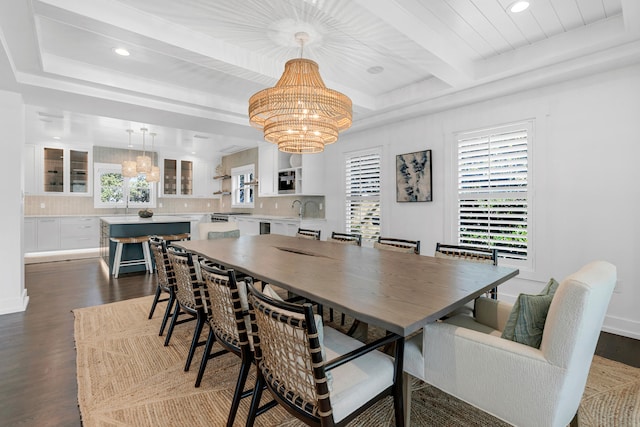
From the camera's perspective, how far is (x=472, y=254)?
104 inches

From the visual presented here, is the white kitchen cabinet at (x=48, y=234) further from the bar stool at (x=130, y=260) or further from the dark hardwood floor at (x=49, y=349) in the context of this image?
the bar stool at (x=130, y=260)

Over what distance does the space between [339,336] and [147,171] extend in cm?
592

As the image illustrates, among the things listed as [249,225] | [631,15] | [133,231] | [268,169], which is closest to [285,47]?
[631,15]

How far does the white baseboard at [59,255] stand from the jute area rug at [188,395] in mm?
5132

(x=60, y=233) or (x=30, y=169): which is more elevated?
(x=30, y=169)

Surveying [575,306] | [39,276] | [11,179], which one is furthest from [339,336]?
[39,276]

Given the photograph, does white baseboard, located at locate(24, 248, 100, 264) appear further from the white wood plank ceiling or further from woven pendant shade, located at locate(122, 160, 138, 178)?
the white wood plank ceiling

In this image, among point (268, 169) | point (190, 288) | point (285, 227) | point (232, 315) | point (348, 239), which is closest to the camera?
point (232, 315)

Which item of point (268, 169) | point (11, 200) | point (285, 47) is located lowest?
point (11, 200)

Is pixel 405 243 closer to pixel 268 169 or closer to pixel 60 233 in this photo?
pixel 268 169

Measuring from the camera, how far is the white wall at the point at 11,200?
3365 millimetres

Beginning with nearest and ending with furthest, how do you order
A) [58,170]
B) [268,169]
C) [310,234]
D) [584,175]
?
[584,175] < [310,234] < [268,169] < [58,170]

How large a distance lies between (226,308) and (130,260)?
4755 mm

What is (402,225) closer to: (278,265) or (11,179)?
(278,265)
